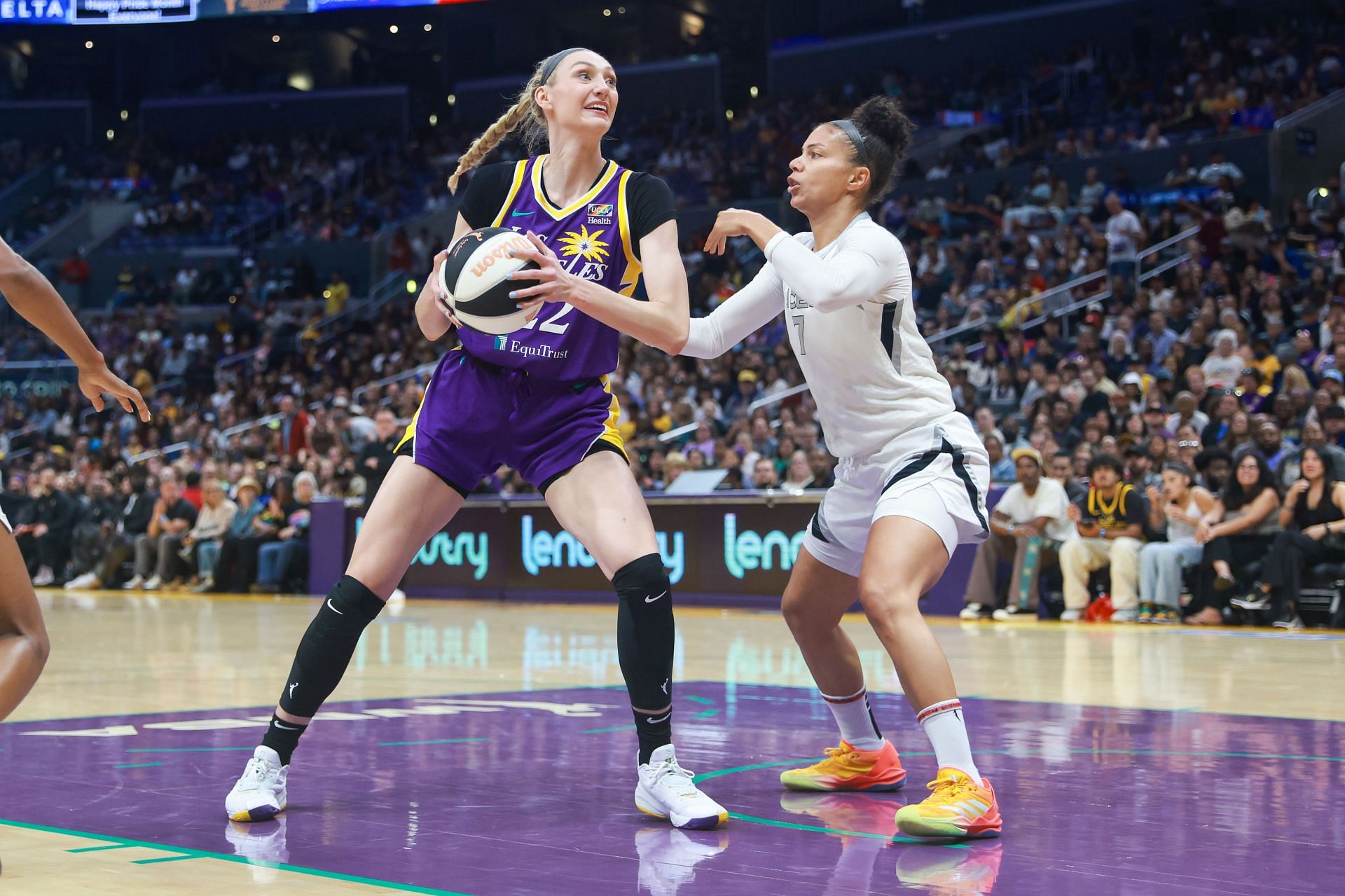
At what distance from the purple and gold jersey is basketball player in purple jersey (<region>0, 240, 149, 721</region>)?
1.05 meters

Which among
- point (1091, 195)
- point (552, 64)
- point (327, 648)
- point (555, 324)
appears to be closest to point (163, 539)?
point (1091, 195)

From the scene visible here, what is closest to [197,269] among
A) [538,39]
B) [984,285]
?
[538,39]

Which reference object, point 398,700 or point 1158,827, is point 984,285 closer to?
point 398,700

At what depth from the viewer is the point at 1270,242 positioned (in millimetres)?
16969

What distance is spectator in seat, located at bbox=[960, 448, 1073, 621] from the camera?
495 inches

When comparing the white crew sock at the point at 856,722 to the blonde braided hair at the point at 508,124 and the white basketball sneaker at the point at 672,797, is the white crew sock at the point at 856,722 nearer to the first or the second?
the white basketball sneaker at the point at 672,797

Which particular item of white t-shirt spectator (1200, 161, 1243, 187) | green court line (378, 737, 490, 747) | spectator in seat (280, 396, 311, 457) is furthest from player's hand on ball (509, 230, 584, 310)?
white t-shirt spectator (1200, 161, 1243, 187)

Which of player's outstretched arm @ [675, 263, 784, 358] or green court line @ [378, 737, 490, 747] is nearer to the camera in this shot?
player's outstretched arm @ [675, 263, 784, 358]

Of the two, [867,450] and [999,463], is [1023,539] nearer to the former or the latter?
[999,463]

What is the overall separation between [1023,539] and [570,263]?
30.0 ft

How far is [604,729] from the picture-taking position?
5.92 meters

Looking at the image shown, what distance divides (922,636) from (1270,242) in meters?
14.5

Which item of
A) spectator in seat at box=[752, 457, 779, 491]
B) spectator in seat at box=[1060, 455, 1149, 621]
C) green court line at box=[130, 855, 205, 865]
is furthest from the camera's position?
spectator in seat at box=[752, 457, 779, 491]

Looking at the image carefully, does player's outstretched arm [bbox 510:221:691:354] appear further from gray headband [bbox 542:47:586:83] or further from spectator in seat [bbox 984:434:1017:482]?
spectator in seat [bbox 984:434:1017:482]
